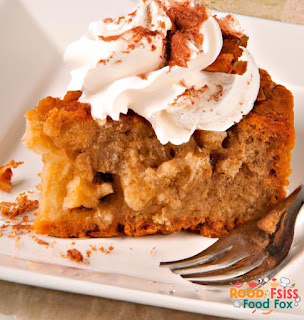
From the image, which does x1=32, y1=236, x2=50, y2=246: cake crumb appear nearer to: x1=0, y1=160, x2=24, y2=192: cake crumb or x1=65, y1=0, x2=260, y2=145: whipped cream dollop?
x1=0, y1=160, x2=24, y2=192: cake crumb

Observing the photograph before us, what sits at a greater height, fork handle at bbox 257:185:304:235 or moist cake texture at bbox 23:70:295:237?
moist cake texture at bbox 23:70:295:237

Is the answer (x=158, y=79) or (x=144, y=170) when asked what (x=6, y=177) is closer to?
(x=144, y=170)

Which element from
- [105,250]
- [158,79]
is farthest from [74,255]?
[158,79]

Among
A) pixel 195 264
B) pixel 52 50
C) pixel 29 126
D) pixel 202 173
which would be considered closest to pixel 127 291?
pixel 195 264

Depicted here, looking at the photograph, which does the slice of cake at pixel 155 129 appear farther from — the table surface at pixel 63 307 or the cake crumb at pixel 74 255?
the table surface at pixel 63 307

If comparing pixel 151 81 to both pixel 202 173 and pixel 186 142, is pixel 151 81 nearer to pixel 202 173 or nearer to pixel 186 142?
pixel 186 142

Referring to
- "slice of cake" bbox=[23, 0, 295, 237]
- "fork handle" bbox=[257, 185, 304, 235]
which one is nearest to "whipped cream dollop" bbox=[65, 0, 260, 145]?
"slice of cake" bbox=[23, 0, 295, 237]

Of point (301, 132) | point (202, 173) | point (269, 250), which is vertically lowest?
point (301, 132)

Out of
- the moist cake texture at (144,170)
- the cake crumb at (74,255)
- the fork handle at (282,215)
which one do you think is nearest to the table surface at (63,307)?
the cake crumb at (74,255)
